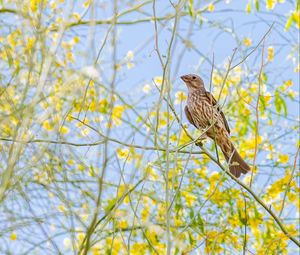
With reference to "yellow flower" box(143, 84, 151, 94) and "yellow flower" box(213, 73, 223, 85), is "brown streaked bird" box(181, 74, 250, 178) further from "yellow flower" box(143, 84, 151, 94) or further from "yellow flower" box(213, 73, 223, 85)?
"yellow flower" box(213, 73, 223, 85)

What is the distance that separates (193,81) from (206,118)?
1.16 feet

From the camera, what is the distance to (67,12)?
2.26m

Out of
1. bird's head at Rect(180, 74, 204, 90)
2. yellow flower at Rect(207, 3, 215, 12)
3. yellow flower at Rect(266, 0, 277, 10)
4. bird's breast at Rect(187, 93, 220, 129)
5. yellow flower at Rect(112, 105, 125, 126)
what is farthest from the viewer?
yellow flower at Rect(207, 3, 215, 12)

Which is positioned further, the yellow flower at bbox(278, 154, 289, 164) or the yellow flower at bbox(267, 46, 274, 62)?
the yellow flower at bbox(267, 46, 274, 62)

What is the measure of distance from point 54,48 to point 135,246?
344 cm

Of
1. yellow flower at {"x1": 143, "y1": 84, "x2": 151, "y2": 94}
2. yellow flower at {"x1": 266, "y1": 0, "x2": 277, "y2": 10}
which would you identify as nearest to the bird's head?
yellow flower at {"x1": 266, "y1": 0, "x2": 277, "y2": 10}

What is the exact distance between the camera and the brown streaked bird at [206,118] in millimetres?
4797

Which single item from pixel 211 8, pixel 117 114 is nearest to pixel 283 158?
pixel 117 114

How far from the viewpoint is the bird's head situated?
17.3 ft

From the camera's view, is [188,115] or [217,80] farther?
[217,80]

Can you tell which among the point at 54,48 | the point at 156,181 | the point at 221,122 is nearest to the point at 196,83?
the point at 221,122

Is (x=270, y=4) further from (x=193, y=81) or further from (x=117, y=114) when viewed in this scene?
(x=117, y=114)

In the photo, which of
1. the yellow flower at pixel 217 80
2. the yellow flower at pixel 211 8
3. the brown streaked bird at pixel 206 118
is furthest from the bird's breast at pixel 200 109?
the yellow flower at pixel 211 8

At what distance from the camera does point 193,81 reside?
527 cm
